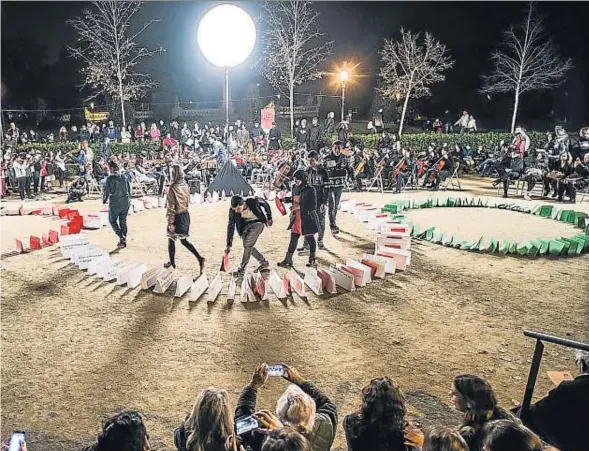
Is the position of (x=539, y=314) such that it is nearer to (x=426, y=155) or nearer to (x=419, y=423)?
(x=419, y=423)

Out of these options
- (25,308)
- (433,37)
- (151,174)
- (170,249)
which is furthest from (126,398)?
(433,37)

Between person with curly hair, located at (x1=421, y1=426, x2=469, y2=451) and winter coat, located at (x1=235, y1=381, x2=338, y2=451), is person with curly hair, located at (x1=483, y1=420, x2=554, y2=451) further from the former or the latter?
winter coat, located at (x1=235, y1=381, x2=338, y2=451)

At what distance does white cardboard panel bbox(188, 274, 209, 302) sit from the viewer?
675 centimetres

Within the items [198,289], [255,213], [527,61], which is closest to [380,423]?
[198,289]

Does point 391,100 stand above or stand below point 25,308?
above

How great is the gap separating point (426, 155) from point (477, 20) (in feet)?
39.4

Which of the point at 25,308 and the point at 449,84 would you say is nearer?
the point at 25,308

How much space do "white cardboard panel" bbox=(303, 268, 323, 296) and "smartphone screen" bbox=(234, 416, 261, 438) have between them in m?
4.16

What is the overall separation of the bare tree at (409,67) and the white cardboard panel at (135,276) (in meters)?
18.9

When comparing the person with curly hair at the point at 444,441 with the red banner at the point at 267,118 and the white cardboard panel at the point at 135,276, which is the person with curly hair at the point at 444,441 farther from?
the red banner at the point at 267,118

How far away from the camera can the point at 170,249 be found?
7691mm

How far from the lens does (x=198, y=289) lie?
269 inches

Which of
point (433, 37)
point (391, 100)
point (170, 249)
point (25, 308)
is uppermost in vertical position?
point (433, 37)

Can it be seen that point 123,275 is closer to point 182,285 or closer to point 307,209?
point 182,285
